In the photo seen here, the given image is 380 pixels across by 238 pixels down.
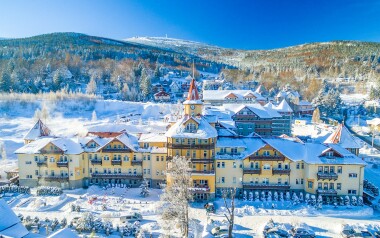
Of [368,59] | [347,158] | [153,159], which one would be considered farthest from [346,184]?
[368,59]

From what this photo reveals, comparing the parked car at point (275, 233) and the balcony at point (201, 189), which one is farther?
the balcony at point (201, 189)

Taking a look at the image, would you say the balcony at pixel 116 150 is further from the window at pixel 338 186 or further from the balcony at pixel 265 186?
the window at pixel 338 186

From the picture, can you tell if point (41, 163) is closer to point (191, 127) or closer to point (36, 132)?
point (36, 132)

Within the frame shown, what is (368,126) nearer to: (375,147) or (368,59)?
(375,147)

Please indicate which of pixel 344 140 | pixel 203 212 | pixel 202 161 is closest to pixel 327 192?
pixel 344 140

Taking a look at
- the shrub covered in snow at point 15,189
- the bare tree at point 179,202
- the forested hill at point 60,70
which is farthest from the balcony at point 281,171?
the forested hill at point 60,70
